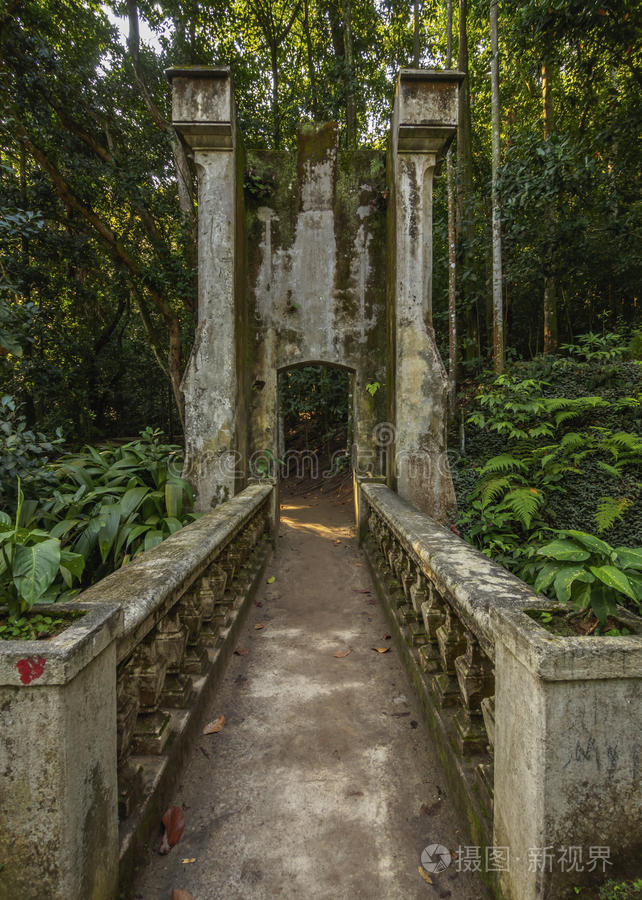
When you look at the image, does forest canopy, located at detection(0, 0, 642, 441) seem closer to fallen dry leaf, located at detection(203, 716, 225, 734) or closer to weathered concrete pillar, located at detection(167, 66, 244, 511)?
weathered concrete pillar, located at detection(167, 66, 244, 511)

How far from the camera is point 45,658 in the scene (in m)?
1.00

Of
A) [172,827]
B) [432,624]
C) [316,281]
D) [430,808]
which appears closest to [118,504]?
[172,827]

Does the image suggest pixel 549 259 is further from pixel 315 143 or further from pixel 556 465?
pixel 556 465

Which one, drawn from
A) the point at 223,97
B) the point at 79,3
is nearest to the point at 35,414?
the point at 79,3

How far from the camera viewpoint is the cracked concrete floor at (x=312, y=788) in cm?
143

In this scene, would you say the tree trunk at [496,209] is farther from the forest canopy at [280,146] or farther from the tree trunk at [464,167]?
the tree trunk at [464,167]

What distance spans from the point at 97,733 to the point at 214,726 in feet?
3.94

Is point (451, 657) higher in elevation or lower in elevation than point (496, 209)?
lower

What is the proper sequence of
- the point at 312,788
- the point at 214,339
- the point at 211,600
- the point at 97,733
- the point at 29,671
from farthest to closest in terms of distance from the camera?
the point at 214,339 < the point at 211,600 < the point at 312,788 < the point at 97,733 < the point at 29,671

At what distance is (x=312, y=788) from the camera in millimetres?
1809

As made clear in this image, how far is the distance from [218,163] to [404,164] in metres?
2.25

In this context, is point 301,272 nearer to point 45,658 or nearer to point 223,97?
point 223,97

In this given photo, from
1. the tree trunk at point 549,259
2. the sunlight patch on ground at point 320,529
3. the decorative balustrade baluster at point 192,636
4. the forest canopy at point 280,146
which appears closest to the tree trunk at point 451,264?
the forest canopy at point 280,146

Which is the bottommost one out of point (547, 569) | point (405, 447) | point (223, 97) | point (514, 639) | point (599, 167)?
point (514, 639)
